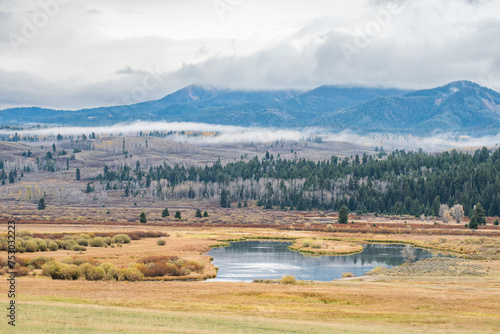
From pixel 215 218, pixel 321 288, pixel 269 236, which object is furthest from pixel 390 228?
pixel 321 288

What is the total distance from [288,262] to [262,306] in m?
39.2

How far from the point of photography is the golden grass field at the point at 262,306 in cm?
2842

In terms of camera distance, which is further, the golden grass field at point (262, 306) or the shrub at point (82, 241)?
the shrub at point (82, 241)

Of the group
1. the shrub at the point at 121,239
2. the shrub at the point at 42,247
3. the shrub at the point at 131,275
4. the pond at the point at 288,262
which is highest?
the shrub at the point at 131,275

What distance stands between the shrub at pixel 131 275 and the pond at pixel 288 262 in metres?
9.29

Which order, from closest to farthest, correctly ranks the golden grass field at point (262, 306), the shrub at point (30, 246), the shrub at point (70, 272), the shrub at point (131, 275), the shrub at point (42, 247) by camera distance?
the golden grass field at point (262, 306) < the shrub at point (70, 272) < the shrub at point (131, 275) < the shrub at point (30, 246) < the shrub at point (42, 247)

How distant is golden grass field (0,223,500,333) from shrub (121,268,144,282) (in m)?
Result: 3.41

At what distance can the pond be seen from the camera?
63.2 meters

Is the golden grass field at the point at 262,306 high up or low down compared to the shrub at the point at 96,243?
up

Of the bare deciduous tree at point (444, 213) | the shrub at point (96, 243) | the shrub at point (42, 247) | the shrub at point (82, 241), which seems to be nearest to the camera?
the shrub at point (42, 247)

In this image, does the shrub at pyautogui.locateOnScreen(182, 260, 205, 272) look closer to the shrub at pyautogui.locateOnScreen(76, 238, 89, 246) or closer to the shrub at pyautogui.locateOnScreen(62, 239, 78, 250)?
the shrub at pyautogui.locateOnScreen(62, 239, 78, 250)

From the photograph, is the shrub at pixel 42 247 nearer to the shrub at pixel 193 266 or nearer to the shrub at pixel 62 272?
the shrub at pixel 193 266

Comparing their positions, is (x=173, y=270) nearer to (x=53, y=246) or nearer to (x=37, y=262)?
(x=37, y=262)

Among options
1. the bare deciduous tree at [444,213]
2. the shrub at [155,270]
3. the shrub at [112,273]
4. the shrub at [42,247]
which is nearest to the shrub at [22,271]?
the shrub at [112,273]
